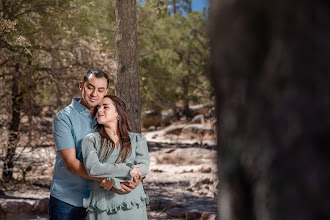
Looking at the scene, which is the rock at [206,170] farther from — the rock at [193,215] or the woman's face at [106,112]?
the woman's face at [106,112]

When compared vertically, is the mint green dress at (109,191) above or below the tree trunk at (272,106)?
below

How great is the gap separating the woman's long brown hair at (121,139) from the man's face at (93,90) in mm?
80

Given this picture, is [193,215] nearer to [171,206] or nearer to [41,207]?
[171,206]

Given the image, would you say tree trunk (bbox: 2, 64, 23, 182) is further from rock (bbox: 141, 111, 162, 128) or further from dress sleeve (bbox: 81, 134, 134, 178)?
rock (bbox: 141, 111, 162, 128)

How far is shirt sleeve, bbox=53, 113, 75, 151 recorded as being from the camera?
8.79 ft

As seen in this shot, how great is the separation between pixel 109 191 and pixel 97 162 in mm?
235

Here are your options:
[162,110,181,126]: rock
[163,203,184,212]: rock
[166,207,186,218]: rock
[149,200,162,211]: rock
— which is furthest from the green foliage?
[166,207,186,218]: rock

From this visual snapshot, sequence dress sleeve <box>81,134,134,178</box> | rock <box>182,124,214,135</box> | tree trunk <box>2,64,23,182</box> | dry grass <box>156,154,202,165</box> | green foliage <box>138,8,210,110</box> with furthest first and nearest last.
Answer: rock <box>182,124,214,135</box>
green foliage <box>138,8,210,110</box>
dry grass <box>156,154,202,165</box>
tree trunk <box>2,64,23,182</box>
dress sleeve <box>81,134,134,178</box>

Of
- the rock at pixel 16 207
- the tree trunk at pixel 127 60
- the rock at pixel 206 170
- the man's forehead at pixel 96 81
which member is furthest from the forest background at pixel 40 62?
the man's forehead at pixel 96 81

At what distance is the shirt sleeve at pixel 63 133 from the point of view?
2.68 m

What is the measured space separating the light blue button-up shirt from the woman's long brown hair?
5.5 inches

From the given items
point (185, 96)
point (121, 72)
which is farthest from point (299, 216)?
point (185, 96)

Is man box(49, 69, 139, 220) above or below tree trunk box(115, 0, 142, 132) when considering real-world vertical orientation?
below

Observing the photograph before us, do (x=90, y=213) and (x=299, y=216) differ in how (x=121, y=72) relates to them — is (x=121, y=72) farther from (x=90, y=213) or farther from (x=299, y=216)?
(x=299, y=216)
